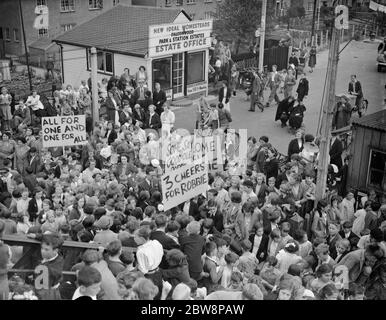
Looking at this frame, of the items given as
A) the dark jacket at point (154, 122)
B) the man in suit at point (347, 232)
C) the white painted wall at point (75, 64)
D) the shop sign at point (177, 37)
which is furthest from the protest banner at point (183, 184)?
the white painted wall at point (75, 64)

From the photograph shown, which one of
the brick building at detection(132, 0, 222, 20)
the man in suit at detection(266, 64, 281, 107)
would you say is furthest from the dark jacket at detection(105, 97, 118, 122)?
the brick building at detection(132, 0, 222, 20)

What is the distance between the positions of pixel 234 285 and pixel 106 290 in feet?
5.43

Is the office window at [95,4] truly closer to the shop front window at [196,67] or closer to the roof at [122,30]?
the roof at [122,30]

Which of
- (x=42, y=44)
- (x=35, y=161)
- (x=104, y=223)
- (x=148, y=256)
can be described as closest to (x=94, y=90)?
(x=35, y=161)

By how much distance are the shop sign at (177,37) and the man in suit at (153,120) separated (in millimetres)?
5218

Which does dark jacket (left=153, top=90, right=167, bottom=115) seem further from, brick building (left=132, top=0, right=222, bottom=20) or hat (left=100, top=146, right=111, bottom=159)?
brick building (left=132, top=0, right=222, bottom=20)

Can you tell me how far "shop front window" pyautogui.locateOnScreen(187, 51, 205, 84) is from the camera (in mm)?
24625

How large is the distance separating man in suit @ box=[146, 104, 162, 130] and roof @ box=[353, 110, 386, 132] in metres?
6.48

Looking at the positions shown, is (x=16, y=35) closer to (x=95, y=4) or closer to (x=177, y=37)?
(x=95, y=4)

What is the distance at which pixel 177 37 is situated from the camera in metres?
23.0

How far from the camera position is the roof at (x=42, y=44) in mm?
33844

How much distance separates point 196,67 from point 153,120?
780 cm

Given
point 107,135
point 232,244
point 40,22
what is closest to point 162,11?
point 40,22

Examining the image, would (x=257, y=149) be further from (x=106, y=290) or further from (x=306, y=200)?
(x=106, y=290)
